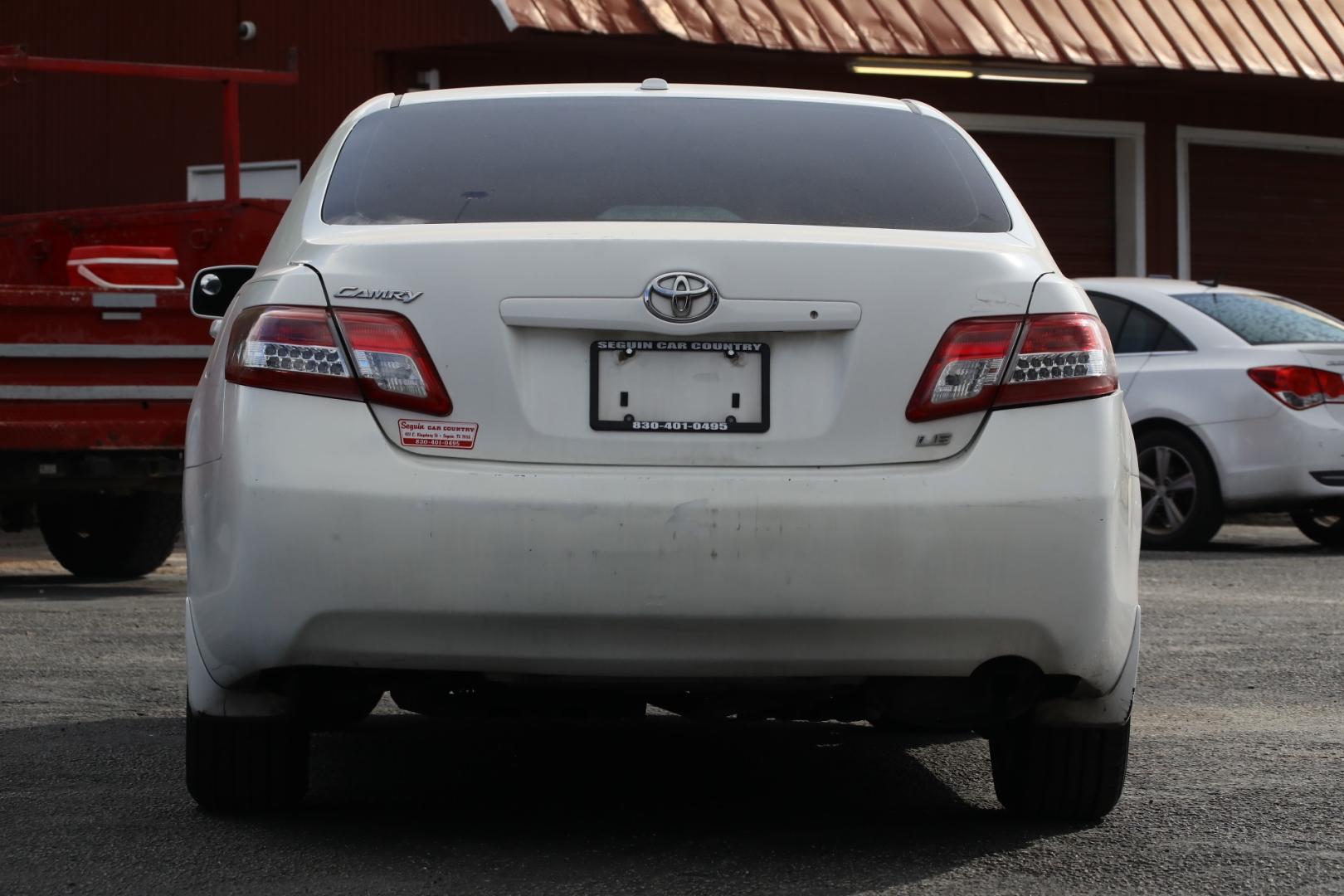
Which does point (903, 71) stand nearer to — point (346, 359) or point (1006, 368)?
point (1006, 368)

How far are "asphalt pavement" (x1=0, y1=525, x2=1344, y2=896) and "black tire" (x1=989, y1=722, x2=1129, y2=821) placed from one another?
5 centimetres

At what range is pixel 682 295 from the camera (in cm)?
382

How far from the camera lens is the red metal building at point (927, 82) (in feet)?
52.6

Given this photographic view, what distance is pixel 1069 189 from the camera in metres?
19.7

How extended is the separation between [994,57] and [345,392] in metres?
13.5

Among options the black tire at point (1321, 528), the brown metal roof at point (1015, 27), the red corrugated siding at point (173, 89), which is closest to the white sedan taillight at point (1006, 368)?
the black tire at point (1321, 528)

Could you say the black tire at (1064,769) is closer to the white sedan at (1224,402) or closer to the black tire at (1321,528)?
the white sedan at (1224,402)

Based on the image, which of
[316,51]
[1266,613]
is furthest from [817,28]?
[1266,613]

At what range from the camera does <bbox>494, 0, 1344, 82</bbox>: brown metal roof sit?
1521cm

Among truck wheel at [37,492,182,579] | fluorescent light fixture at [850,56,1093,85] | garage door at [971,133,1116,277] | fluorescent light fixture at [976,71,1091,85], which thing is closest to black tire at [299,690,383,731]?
A: truck wheel at [37,492,182,579]

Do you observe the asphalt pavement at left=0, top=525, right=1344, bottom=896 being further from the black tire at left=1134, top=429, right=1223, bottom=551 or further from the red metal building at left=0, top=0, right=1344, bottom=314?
the red metal building at left=0, top=0, right=1344, bottom=314

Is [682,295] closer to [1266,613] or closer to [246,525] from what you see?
[246,525]

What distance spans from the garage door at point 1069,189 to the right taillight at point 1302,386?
7925 mm

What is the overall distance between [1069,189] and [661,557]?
54.3ft
